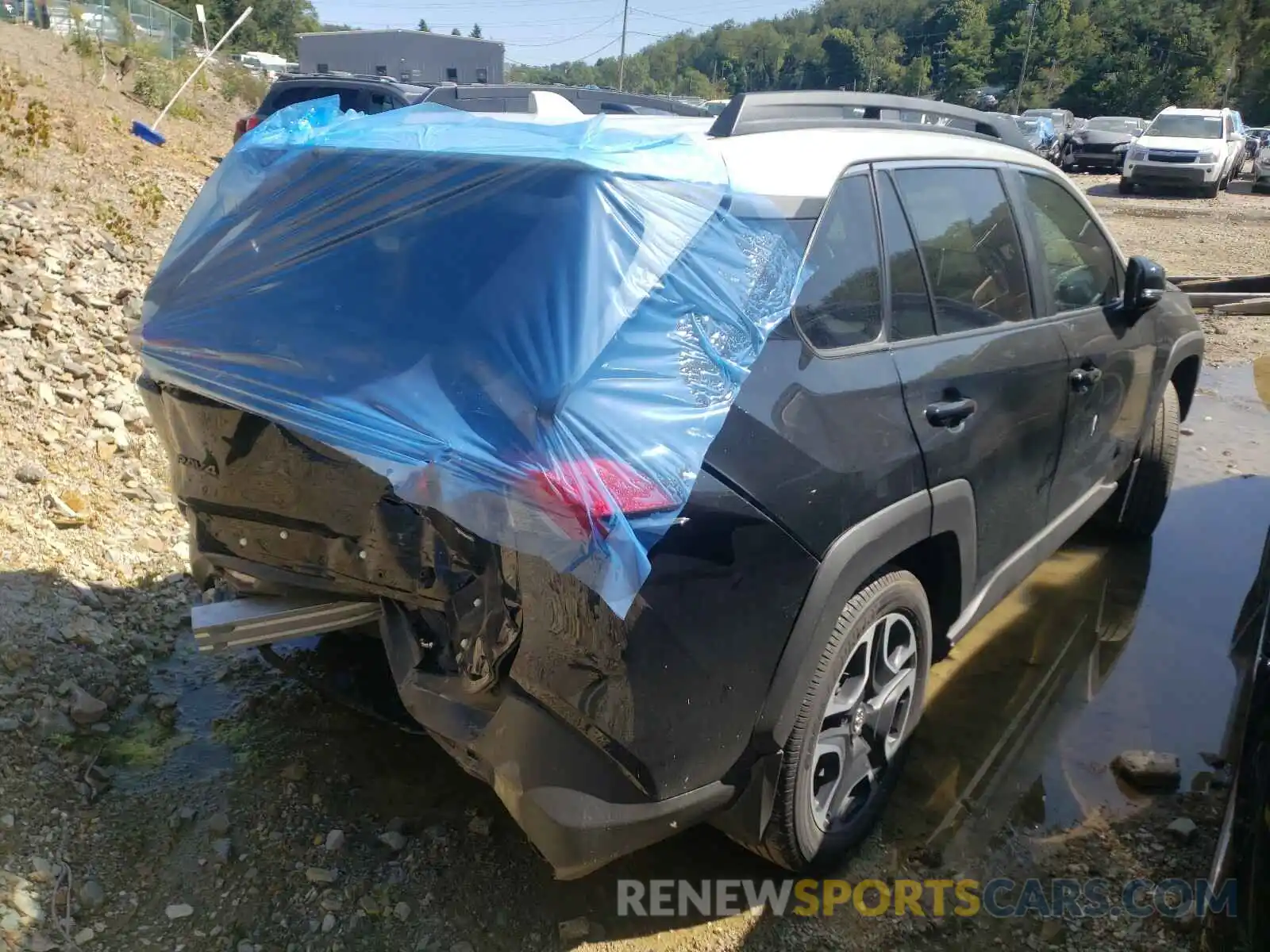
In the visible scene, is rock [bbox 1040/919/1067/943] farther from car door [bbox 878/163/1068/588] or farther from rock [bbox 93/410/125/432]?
rock [bbox 93/410/125/432]

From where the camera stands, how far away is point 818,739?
8.27ft

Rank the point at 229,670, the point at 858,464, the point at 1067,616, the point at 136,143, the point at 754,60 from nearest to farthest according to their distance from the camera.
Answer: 1. the point at 858,464
2. the point at 229,670
3. the point at 1067,616
4. the point at 136,143
5. the point at 754,60

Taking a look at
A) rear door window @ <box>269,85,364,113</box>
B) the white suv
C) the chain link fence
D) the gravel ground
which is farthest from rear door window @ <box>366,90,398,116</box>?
the white suv

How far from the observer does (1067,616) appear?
4273 millimetres

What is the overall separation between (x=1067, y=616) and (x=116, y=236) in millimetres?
7062

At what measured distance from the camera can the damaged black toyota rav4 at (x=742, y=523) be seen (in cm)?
202

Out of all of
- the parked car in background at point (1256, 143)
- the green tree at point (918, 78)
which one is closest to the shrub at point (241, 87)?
the parked car in background at point (1256, 143)

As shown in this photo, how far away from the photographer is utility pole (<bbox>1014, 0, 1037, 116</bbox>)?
51.6m

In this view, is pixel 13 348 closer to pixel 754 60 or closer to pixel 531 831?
pixel 531 831

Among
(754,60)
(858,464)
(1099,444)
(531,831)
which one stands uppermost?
(754,60)

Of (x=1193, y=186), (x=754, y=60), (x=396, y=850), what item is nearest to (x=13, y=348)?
(x=396, y=850)

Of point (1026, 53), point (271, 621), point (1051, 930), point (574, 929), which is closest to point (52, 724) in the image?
point (271, 621)

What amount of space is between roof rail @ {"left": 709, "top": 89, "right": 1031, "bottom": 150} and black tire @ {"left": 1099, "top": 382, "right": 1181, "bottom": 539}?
1.64m

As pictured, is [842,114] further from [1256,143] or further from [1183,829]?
[1256,143]
